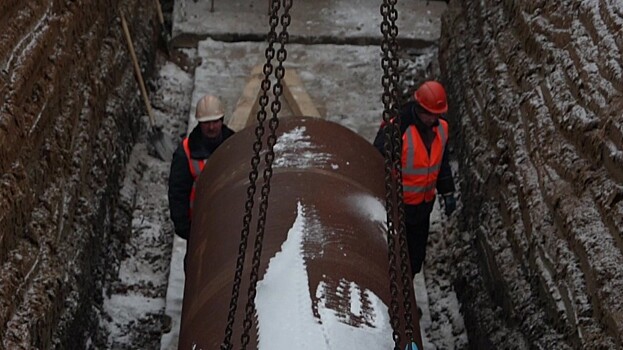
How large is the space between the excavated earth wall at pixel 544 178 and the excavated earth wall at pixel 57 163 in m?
2.97

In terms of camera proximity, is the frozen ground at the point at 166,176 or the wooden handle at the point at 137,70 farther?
the wooden handle at the point at 137,70

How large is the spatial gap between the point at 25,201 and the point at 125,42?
11.7 ft

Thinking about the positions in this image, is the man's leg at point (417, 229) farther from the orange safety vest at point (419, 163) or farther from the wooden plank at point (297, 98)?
the wooden plank at point (297, 98)

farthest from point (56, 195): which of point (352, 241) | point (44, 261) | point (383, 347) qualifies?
point (383, 347)

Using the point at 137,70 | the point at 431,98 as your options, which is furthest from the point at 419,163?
the point at 137,70

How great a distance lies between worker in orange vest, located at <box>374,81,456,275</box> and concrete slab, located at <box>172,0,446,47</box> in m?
4.47

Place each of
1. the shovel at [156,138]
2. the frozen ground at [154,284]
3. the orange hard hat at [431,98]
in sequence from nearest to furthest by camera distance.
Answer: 1. the orange hard hat at [431,98]
2. the frozen ground at [154,284]
3. the shovel at [156,138]

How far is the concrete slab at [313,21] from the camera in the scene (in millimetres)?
10617

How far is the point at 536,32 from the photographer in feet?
21.3

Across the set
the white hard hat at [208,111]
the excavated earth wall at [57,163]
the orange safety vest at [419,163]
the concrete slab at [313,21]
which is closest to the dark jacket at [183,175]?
the white hard hat at [208,111]

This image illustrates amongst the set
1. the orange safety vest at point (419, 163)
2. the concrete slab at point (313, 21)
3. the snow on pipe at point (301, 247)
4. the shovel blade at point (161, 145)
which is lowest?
the snow on pipe at point (301, 247)

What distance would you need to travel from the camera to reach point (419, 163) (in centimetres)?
622

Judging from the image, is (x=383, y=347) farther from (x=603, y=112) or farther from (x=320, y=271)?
(x=603, y=112)

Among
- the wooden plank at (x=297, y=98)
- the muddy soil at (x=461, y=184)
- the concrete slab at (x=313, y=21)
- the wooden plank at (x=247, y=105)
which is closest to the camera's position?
the muddy soil at (x=461, y=184)
